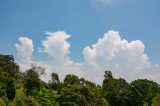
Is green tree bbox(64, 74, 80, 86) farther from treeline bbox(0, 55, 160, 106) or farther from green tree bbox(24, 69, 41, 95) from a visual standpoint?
green tree bbox(24, 69, 41, 95)

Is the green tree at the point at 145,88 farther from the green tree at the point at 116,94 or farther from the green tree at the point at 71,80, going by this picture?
the green tree at the point at 71,80

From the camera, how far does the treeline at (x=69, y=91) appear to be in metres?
93.4

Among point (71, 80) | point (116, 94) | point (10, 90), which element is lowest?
point (10, 90)

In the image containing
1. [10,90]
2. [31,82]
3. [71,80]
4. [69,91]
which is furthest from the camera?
[71,80]

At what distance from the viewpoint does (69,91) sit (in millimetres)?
105875

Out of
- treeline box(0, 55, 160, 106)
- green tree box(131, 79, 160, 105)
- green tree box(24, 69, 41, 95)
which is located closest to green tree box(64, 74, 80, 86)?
treeline box(0, 55, 160, 106)

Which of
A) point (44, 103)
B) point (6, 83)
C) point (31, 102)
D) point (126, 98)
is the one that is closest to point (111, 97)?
point (126, 98)

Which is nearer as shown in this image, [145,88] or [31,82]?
[31,82]

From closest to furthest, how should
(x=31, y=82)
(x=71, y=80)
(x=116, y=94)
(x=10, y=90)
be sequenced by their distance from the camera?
(x=10, y=90), (x=31, y=82), (x=71, y=80), (x=116, y=94)

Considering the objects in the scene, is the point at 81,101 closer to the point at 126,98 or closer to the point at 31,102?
the point at 31,102

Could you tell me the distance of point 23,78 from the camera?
121062mm

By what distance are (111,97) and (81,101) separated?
37.7 m

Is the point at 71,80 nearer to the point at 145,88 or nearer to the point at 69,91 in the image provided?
the point at 69,91

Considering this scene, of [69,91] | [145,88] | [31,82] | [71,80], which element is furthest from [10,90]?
[145,88]
